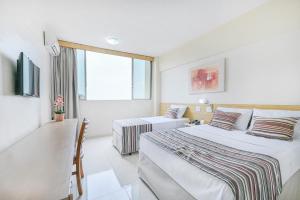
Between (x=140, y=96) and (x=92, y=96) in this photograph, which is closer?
(x=92, y=96)

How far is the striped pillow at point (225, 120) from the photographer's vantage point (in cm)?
235

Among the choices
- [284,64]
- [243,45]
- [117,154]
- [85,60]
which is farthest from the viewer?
[85,60]

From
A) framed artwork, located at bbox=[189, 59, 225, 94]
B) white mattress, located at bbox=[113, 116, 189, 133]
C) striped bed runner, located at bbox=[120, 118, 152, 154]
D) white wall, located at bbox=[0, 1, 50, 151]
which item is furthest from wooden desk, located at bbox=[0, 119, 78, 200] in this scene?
framed artwork, located at bbox=[189, 59, 225, 94]

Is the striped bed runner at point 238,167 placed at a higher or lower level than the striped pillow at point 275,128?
lower

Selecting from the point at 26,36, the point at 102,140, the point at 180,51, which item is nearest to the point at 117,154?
the point at 102,140

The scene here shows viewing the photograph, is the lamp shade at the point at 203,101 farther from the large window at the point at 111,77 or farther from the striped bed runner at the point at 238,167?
the large window at the point at 111,77

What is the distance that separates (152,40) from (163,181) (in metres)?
3.27

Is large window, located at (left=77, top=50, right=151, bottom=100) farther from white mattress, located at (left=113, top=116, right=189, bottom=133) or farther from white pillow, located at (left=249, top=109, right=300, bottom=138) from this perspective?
white pillow, located at (left=249, top=109, right=300, bottom=138)

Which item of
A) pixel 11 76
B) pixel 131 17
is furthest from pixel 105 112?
pixel 11 76

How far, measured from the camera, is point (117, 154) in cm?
298

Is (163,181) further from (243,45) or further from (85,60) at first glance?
(85,60)

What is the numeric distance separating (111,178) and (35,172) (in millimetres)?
1501

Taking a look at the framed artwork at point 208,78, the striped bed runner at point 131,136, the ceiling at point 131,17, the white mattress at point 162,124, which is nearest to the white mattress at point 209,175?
the striped bed runner at point 131,136

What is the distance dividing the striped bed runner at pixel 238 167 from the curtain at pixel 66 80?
3.30m
